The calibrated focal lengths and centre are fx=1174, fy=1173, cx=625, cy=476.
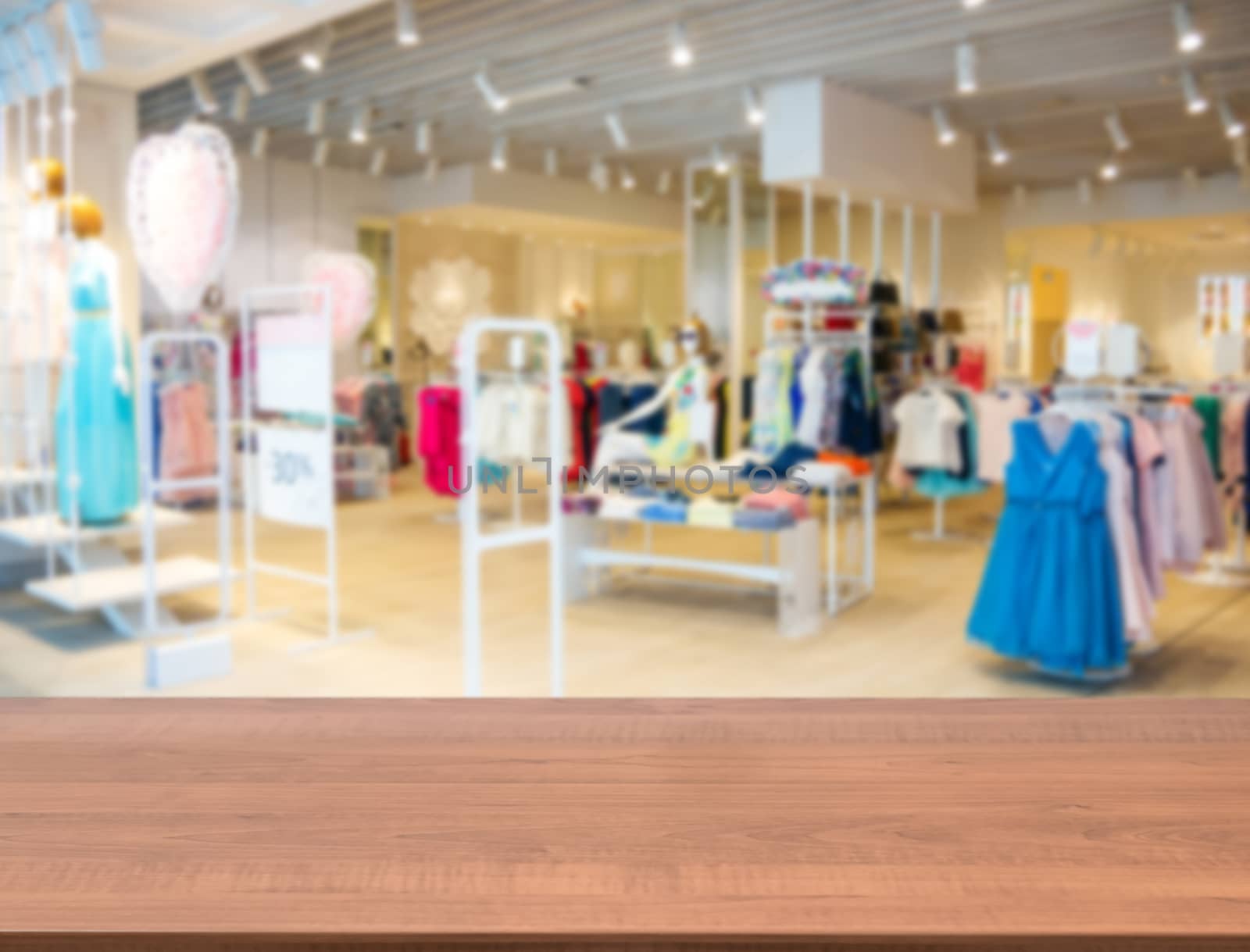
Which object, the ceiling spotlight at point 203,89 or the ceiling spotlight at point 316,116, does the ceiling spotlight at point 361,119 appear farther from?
the ceiling spotlight at point 203,89

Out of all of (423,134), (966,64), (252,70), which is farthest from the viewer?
(423,134)

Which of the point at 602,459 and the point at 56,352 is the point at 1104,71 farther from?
the point at 56,352

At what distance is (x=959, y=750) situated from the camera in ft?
3.79

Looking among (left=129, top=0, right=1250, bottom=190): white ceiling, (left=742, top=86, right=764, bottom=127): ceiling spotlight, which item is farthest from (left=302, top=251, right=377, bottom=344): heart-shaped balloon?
(left=742, top=86, right=764, bottom=127): ceiling spotlight

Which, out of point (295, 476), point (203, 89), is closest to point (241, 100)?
point (203, 89)

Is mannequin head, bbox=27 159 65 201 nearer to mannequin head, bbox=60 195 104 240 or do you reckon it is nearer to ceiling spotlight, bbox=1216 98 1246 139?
mannequin head, bbox=60 195 104 240

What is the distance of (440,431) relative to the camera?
27.7ft

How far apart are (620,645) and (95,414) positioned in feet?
9.27

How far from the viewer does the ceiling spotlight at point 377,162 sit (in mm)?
11469

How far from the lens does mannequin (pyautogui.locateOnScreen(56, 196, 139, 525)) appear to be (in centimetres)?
567

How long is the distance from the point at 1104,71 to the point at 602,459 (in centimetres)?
467

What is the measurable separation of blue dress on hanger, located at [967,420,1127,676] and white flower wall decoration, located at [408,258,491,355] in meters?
9.89

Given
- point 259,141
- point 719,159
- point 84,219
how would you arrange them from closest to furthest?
1. point 84,219
2. point 259,141
3. point 719,159

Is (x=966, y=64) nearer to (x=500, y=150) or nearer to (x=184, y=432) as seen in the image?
(x=500, y=150)
